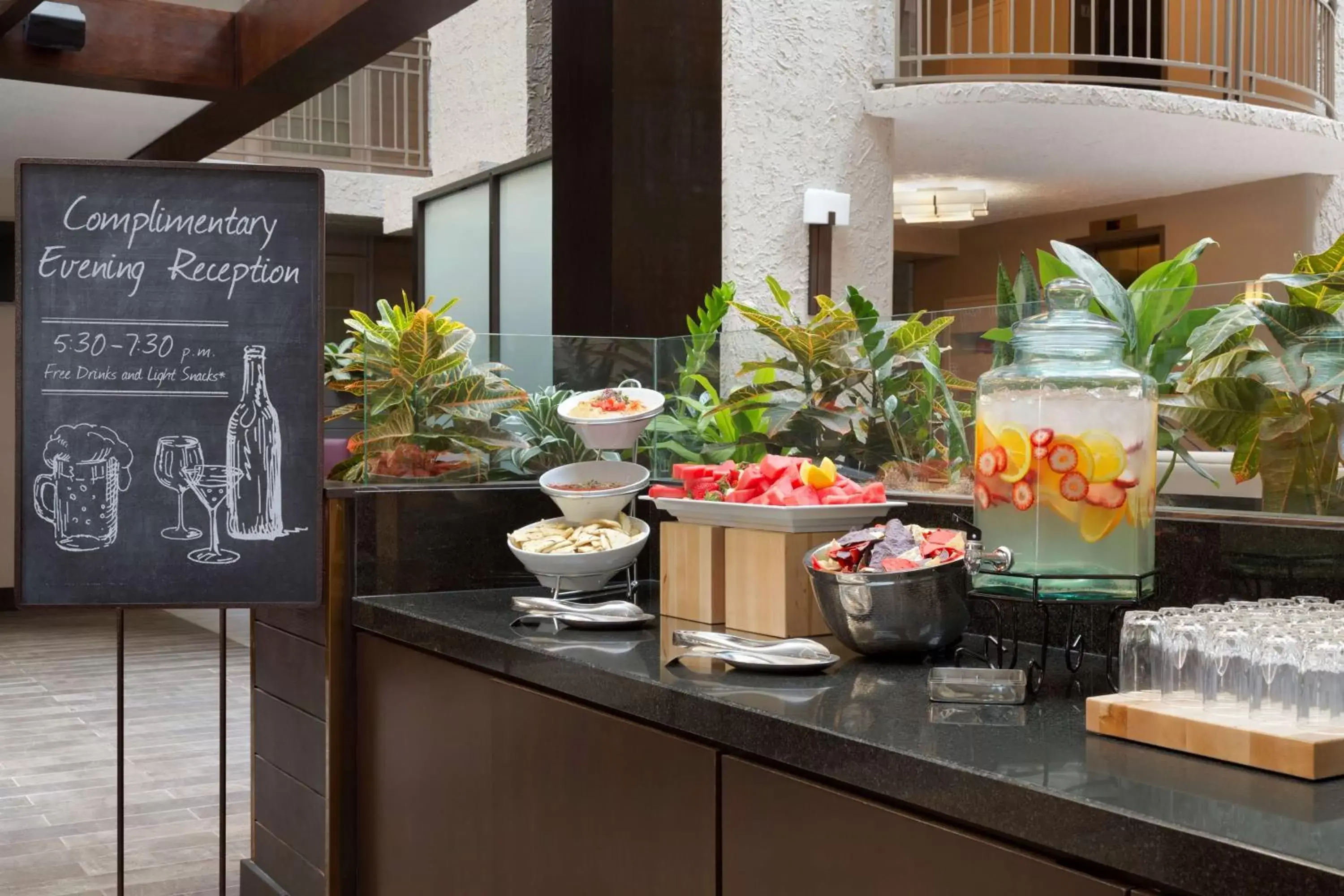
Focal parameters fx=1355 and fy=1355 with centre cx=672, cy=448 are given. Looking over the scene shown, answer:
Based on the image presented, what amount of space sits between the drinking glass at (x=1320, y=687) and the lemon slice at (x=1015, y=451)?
0.41 m

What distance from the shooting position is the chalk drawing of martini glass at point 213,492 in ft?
8.14

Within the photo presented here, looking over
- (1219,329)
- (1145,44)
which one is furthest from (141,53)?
(1145,44)

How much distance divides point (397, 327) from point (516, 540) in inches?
19.8

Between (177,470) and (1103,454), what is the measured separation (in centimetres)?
170

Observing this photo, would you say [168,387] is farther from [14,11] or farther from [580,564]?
[14,11]

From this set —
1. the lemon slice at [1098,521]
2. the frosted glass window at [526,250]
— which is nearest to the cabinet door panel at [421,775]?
the lemon slice at [1098,521]

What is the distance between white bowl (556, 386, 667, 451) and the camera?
246 cm

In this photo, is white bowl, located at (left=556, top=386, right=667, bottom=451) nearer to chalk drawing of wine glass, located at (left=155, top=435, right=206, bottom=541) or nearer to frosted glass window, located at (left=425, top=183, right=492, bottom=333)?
chalk drawing of wine glass, located at (left=155, top=435, right=206, bottom=541)

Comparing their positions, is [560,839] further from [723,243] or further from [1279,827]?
[723,243]

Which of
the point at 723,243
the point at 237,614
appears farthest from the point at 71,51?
the point at 237,614

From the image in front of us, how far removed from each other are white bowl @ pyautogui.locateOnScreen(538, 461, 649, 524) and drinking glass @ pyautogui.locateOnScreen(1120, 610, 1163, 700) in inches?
46.3

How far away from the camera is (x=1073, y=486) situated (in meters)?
1.52

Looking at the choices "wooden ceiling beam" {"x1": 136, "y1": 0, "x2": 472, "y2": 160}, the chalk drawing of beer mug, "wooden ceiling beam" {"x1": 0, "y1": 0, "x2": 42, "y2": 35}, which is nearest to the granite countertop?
the chalk drawing of beer mug

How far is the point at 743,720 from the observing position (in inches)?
57.8
